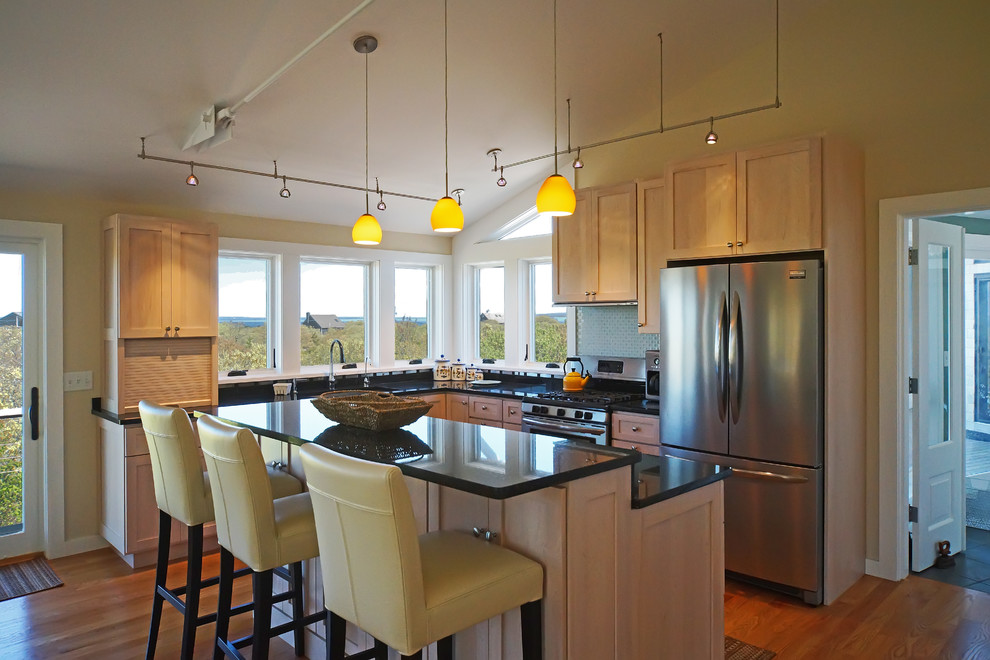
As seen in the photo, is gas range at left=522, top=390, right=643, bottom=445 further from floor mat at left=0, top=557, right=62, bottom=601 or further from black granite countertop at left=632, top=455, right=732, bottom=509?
floor mat at left=0, top=557, right=62, bottom=601

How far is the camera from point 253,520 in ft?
7.61

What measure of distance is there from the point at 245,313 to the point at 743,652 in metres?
4.10

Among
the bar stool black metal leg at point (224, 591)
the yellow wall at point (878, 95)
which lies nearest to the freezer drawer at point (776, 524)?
the yellow wall at point (878, 95)

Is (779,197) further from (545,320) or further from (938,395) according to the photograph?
(545,320)

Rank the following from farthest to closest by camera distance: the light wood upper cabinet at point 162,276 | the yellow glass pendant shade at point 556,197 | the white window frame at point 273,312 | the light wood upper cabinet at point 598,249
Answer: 1. the white window frame at point 273,312
2. the light wood upper cabinet at point 598,249
3. the light wood upper cabinet at point 162,276
4. the yellow glass pendant shade at point 556,197

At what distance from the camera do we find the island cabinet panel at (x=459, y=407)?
554 cm

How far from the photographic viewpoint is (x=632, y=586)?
7.19ft

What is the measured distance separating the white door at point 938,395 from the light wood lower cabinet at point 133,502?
14.8 feet

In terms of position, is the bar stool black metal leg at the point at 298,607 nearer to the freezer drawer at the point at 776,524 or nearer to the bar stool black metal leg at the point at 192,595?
the bar stool black metal leg at the point at 192,595

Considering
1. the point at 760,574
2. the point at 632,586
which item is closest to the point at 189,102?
the point at 632,586

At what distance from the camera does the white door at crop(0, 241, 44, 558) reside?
438 cm

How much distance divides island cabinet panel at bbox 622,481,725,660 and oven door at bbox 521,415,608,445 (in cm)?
177

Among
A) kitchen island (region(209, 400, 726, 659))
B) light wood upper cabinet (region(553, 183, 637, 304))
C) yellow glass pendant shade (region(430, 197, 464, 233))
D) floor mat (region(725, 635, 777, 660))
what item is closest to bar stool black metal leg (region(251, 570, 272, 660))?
kitchen island (region(209, 400, 726, 659))

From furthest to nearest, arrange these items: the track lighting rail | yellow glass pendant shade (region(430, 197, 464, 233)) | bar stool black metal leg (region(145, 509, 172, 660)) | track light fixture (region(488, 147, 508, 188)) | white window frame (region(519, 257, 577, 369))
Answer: white window frame (region(519, 257, 577, 369))
track light fixture (region(488, 147, 508, 188))
the track lighting rail
yellow glass pendant shade (region(430, 197, 464, 233))
bar stool black metal leg (region(145, 509, 172, 660))
